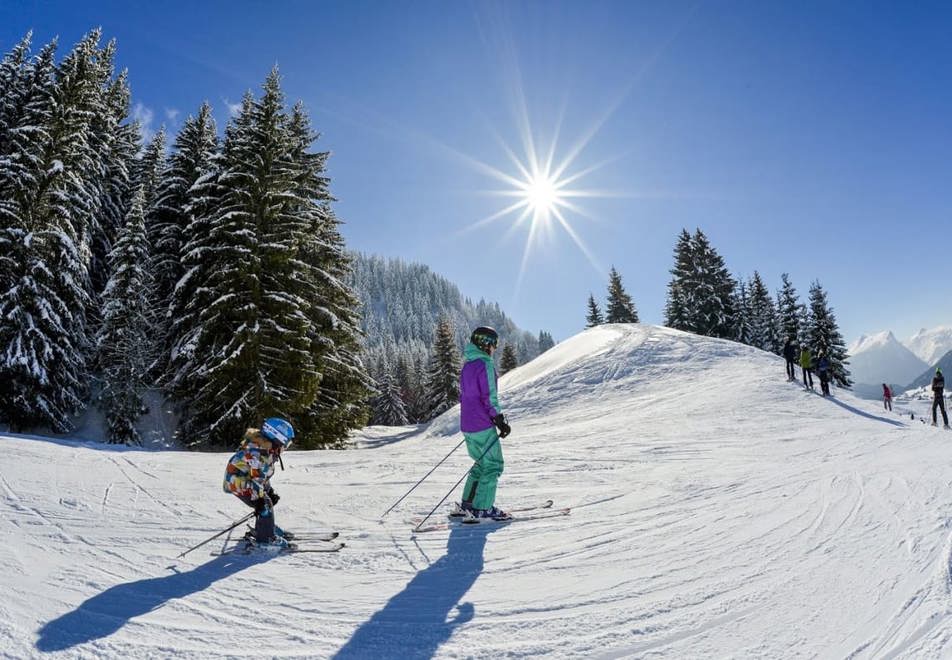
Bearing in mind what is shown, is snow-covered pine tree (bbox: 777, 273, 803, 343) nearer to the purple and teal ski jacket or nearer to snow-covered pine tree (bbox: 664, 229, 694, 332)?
snow-covered pine tree (bbox: 664, 229, 694, 332)

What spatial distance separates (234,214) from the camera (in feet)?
52.3

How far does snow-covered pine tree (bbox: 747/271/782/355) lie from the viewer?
4491 cm

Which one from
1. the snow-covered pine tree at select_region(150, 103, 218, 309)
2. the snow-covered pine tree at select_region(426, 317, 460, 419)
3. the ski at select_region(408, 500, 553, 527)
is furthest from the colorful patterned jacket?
the snow-covered pine tree at select_region(426, 317, 460, 419)

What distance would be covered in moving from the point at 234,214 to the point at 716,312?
38586 millimetres

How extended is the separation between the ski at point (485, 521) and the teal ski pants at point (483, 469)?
188mm

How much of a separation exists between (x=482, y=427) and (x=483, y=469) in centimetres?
51

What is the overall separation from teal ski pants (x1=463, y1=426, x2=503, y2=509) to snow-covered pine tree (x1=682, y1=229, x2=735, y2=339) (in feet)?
131

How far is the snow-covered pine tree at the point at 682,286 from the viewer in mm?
43094

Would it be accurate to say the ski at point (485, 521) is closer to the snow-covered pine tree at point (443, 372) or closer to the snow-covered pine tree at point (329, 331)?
the snow-covered pine tree at point (329, 331)

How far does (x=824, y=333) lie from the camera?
134 feet

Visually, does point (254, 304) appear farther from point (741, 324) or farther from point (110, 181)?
point (741, 324)

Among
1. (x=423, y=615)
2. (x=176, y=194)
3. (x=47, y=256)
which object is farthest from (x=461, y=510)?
(x=176, y=194)

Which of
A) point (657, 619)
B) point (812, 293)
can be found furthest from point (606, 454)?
point (812, 293)

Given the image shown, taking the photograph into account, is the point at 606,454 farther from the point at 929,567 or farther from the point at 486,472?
the point at 929,567
